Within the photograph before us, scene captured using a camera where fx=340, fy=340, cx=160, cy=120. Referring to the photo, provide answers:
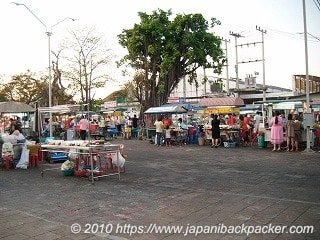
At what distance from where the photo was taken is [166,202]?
673cm

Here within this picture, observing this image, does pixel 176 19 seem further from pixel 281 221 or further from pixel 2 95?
pixel 2 95

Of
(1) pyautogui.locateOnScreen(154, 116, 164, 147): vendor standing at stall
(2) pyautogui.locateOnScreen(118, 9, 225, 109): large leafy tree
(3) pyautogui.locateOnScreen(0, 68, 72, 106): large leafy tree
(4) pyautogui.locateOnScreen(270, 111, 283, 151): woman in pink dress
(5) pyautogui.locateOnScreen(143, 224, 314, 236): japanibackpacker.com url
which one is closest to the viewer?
(5) pyautogui.locateOnScreen(143, 224, 314, 236): japanibackpacker.com url

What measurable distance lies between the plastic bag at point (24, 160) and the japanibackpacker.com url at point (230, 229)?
837 centimetres

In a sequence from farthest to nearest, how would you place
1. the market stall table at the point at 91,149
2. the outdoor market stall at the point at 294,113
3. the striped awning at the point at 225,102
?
the striped awning at the point at 225,102
the outdoor market stall at the point at 294,113
the market stall table at the point at 91,149

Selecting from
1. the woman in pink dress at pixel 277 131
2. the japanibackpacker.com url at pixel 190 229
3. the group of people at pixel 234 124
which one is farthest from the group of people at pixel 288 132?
the japanibackpacker.com url at pixel 190 229

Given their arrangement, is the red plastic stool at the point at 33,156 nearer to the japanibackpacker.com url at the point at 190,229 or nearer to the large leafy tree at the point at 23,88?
the japanibackpacker.com url at the point at 190,229

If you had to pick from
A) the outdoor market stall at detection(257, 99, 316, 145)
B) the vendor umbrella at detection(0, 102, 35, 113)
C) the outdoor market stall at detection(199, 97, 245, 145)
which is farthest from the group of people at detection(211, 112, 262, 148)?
the vendor umbrella at detection(0, 102, 35, 113)

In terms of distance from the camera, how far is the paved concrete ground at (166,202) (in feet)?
17.0

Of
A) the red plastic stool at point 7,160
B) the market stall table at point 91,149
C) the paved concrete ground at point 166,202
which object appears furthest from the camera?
the red plastic stool at point 7,160

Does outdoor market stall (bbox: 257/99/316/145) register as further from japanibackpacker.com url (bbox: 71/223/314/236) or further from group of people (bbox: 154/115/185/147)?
japanibackpacker.com url (bbox: 71/223/314/236)

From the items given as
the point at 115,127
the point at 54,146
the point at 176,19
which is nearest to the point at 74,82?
the point at 115,127

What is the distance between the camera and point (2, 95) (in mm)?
48844

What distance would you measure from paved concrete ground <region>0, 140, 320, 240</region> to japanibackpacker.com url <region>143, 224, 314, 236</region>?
0.02 meters

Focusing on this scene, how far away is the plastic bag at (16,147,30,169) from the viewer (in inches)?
480
